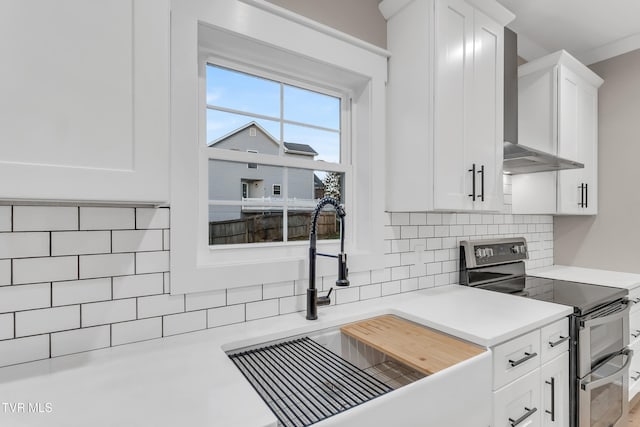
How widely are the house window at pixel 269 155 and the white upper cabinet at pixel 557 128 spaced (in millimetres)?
1654

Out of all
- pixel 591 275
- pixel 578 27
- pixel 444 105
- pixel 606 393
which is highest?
pixel 578 27

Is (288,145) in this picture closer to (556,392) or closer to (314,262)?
(314,262)

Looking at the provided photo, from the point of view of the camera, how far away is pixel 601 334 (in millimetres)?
1743

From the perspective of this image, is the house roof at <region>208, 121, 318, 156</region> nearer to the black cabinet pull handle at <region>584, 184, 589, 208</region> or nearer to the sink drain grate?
the sink drain grate

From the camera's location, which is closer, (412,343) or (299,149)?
(412,343)

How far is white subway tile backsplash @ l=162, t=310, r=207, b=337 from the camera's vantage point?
3.96 feet

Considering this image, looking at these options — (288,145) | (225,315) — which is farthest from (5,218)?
(288,145)

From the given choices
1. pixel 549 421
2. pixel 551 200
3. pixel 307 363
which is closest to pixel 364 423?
pixel 307 363

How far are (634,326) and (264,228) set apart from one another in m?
2.60

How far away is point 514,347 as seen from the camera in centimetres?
131

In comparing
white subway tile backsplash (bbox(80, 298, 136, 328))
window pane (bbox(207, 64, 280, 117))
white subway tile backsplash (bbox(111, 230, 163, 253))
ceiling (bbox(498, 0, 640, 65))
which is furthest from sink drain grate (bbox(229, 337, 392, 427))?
ceiling (bbox(498, 0, 640, 65))

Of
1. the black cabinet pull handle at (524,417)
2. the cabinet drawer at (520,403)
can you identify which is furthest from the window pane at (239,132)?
the black cabinet pull handle at (524,417)

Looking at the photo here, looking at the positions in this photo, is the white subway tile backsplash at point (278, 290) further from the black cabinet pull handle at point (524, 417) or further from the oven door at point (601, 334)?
the oven door at point (601, 334)

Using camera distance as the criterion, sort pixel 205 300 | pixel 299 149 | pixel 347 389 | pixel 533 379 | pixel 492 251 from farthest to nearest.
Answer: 1. pixel 492 251
2. pixel 299 149
3. pixel 533 379
4. pixel 205 300
5. pixel 347 389
